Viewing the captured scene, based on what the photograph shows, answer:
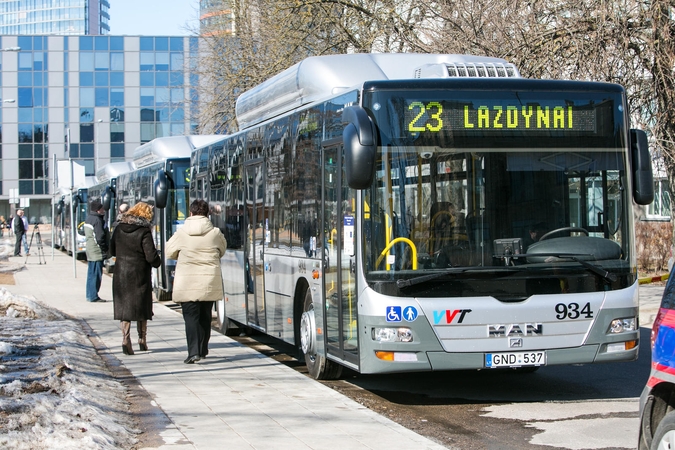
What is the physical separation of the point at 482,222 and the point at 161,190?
41.8ft

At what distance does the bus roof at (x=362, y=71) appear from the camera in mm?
9977

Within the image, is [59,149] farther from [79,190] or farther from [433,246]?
[433,246]

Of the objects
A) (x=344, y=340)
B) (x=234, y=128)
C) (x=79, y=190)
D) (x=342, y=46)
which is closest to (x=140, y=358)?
(x=344, y=340)

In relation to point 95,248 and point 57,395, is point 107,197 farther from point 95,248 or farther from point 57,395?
point 57,395

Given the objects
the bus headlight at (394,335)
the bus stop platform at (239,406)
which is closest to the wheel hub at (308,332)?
the bus stop platform at (239,406)

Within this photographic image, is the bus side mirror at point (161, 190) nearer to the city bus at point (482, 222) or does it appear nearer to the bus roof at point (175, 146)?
the bus roof at point (175, 146)

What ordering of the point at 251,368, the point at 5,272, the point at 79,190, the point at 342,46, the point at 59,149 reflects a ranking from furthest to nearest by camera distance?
the point at 59,149, the point at 79,190, the point at 5,272, the point at 342,46, the point at 251,368

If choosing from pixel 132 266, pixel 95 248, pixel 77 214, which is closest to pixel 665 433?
pixel 132 266

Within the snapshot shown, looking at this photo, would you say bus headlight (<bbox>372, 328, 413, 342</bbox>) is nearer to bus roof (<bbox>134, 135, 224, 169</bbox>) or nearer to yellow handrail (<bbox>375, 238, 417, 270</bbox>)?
yellow handrail (<bbox>375, 238, 417, 270</bbox>)

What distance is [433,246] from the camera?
8.83 metres

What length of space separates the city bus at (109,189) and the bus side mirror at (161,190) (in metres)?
7.98

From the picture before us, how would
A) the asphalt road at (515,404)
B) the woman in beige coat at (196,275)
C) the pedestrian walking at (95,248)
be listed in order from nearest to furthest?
the asphalt road at (515,404) < the woman in beige coat at (196,275) < the pedestrian walking at (95,248)

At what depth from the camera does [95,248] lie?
2094 centimetres

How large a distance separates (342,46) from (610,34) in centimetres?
1066
